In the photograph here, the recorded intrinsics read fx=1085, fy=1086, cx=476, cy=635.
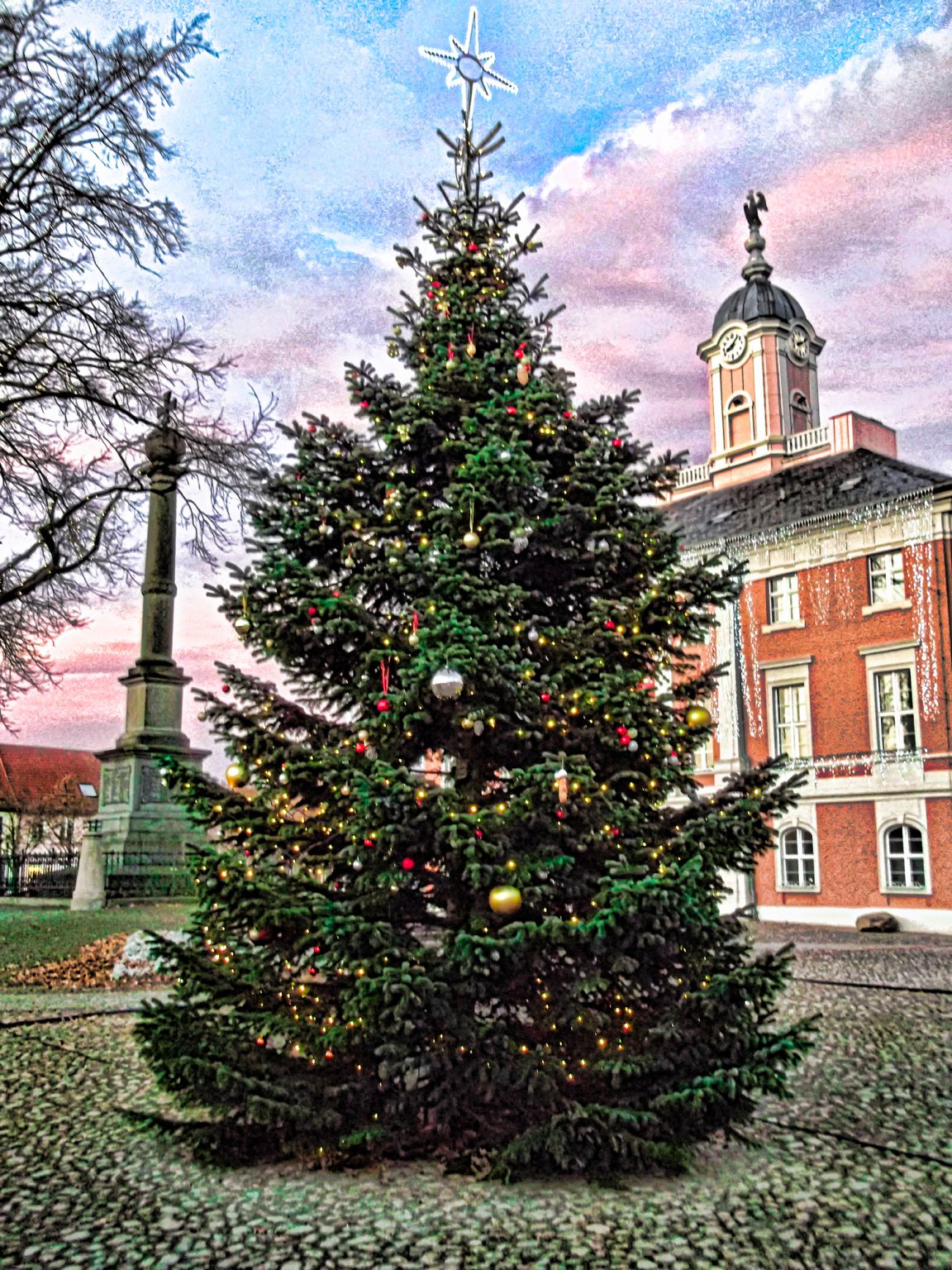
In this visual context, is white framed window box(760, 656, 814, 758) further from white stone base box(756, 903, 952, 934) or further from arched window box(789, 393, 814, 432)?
arched window box(789, 393, 814, 432)

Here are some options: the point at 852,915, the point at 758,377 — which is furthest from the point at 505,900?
the point at 758,377

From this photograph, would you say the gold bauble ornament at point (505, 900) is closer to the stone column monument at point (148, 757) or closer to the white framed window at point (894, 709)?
the stone column monument at point (148, 757)

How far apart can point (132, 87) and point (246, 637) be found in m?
10.8

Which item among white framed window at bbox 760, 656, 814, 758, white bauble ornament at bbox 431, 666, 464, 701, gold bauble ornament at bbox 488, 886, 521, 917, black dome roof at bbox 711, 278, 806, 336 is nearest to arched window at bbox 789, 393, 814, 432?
black dome roof at bbox 711, 278, 806, 336

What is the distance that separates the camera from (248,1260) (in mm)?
4234

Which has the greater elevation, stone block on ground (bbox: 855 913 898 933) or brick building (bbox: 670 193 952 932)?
brick building (bbox: 670 193 952 932)

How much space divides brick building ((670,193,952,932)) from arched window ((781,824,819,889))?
0.12ft

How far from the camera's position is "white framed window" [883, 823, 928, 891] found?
25828 mm

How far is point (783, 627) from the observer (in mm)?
29203

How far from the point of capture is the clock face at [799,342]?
128ft

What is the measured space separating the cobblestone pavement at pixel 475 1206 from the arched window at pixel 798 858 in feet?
72.6

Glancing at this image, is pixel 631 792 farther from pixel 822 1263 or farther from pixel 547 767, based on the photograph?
pixel 822 1263

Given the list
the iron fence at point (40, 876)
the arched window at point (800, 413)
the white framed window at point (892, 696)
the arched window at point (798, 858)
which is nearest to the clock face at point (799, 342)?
the arched window at point (800, 413)

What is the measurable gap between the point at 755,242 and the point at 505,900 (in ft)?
134
